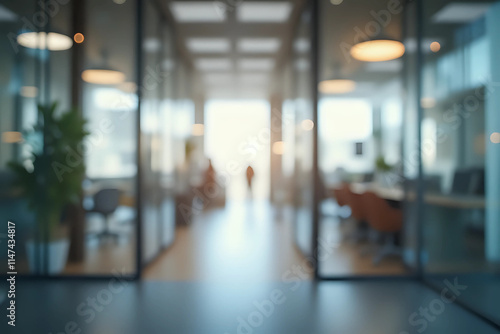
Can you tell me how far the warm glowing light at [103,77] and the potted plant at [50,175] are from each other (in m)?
0.50

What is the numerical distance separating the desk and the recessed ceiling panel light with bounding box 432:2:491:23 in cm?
163

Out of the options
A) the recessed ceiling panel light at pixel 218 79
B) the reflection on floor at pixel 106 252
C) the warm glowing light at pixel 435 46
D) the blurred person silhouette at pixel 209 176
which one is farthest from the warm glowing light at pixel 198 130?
the warm glowing light at pixel 435 46

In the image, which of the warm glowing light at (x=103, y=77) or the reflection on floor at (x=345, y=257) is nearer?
the reflection on floor at (x=345, y=257)

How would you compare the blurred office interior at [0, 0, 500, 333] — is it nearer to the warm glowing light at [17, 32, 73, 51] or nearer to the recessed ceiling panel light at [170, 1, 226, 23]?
the warm glowing light at [17, 32, 73, 51]

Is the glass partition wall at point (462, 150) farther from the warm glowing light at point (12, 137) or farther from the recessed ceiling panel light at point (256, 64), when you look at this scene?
the recessed ceiling panel light at point (256, 64)

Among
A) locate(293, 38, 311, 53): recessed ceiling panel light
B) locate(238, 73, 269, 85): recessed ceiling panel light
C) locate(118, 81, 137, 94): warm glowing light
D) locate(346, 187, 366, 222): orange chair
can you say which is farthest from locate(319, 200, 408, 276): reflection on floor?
locate(238, 73, 269, 85): recessed ceiling panel light

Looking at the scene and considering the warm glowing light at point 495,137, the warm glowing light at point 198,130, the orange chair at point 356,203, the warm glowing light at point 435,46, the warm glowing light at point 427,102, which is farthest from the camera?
the warm glowing light at point 198,130

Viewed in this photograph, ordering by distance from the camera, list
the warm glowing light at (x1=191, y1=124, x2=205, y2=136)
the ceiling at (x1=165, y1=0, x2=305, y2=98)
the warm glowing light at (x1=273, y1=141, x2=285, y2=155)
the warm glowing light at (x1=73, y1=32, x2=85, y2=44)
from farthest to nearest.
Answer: the warm glowing light at (x1=273, y1=141, x2=285, y2=155) → the warm glowing light at (x1=191, y1=124, x2=205, y2=136) → the ceiling at (x1=165, y1=0, x2=305, y2=98) → the warm glowing light at (x1=73, y1=32, x2=85, y2=44)

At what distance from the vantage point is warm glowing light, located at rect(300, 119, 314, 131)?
4488mm

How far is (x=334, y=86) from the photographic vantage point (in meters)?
4.31

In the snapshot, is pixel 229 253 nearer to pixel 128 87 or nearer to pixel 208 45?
pixel 128 87

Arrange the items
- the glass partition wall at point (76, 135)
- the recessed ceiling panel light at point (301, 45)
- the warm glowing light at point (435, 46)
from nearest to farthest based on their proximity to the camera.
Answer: the warm glowing light at point (435, 46) → the glass partition wall at point (76, 135) → the recessed ceiling panel light at point (301, 45)

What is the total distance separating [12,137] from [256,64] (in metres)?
5.71

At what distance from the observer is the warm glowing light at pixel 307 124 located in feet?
14.7
